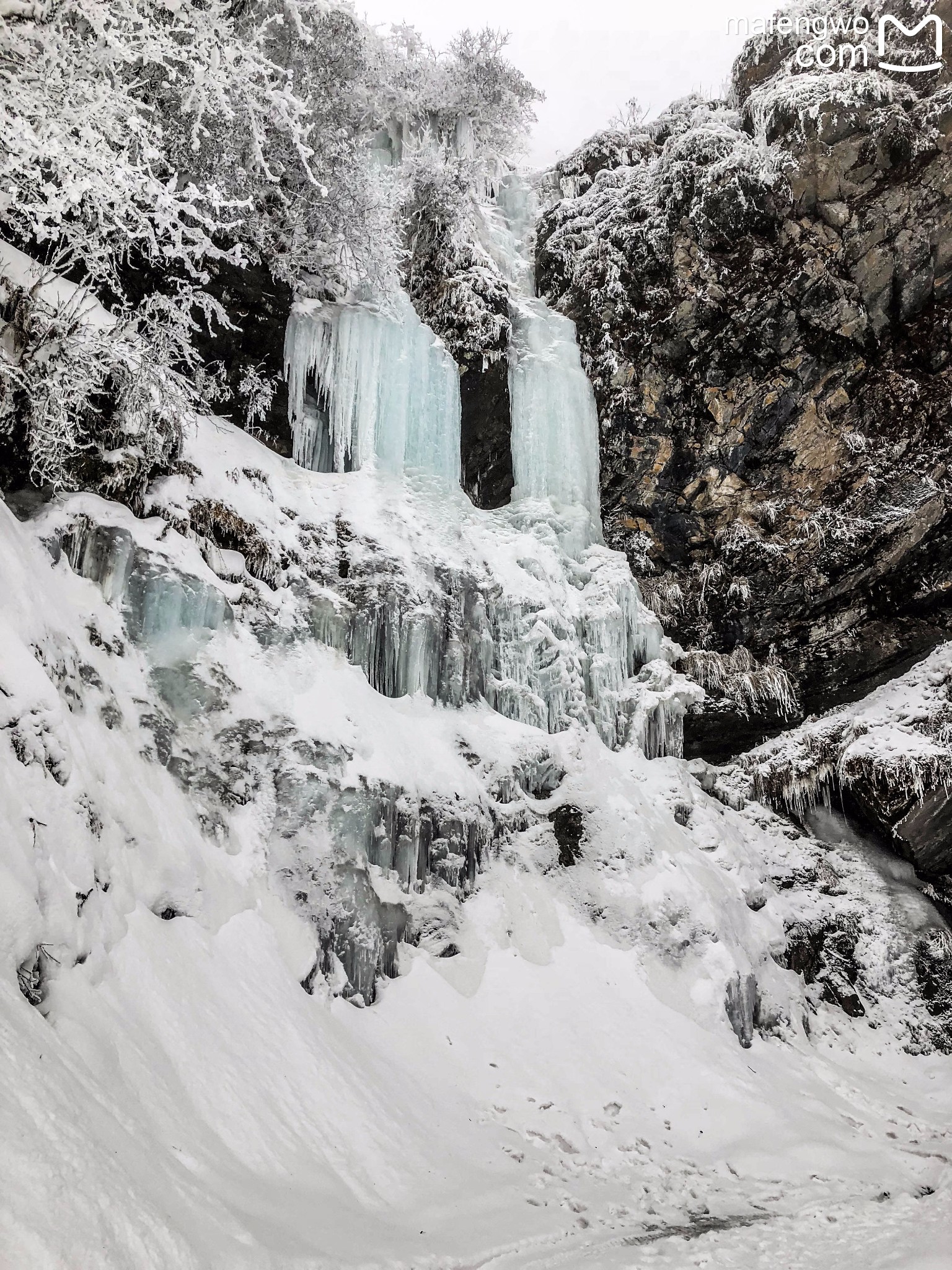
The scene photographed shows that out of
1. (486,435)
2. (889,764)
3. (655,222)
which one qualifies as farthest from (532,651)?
(655,222)

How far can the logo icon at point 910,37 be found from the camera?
14.7m

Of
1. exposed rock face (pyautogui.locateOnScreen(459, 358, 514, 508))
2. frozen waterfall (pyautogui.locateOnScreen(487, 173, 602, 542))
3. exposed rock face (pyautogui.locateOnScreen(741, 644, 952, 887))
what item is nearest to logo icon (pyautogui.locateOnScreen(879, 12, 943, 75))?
frozen waterfall (pyautogui.locateOnScreen(487, 173, 602, 542))

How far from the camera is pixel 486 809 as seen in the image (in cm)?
1079

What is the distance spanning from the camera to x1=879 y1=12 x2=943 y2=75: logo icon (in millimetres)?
14719

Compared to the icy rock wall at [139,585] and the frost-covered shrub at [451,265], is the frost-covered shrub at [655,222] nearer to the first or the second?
the frost-covered shrub at [451,265]

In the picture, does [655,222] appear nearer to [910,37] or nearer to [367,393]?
[910,37]

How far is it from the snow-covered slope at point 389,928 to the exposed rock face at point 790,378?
223 cm

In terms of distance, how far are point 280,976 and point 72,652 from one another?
3493mm

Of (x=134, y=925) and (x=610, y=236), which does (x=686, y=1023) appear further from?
(x=610, y=236)

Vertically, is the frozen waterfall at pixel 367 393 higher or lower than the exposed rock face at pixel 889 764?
higher

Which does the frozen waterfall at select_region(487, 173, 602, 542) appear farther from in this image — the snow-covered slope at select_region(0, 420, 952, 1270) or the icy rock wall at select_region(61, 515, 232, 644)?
the icy rock wall at select_region(61, 515, 232, 644)

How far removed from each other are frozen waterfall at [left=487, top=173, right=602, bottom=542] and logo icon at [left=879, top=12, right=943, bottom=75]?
7506 millimetres

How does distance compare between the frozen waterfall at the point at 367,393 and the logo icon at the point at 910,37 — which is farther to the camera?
the logo icon at the point at 910,37

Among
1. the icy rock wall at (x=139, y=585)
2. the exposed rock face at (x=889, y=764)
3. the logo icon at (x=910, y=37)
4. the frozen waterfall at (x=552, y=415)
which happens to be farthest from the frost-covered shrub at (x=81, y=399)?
the logo icon at (x=910, y=37)
